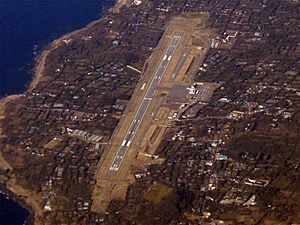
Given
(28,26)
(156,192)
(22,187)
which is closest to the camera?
(156,192)

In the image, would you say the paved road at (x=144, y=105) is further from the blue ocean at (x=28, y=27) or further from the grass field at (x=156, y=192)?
the blue ocean at (x=28, y=27)

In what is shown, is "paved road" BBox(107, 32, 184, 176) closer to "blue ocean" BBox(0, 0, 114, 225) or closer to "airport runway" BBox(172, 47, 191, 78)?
"airport runway" BBox(172, 47, 191, 78)

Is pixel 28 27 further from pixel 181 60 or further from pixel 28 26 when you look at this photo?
pixel 181 60

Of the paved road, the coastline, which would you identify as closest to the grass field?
the paved road

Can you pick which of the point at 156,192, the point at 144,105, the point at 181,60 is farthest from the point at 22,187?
the point at 181,60

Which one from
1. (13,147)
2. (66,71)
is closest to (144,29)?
(66,71)

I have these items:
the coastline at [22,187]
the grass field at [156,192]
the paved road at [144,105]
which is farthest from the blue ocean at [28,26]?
the grass field at [156,192]

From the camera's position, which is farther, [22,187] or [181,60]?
[181,60]
